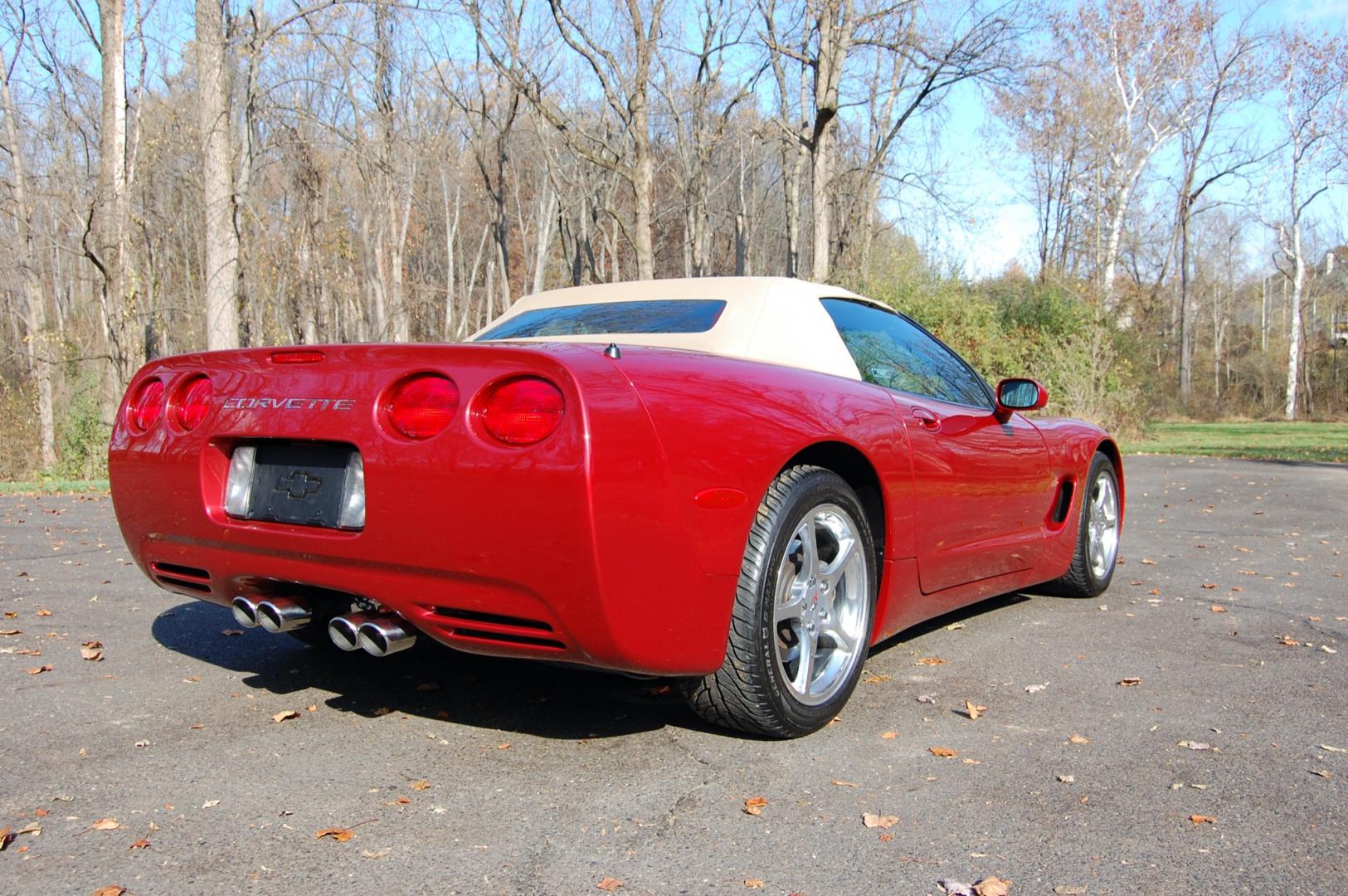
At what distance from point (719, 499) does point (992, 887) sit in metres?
1.07

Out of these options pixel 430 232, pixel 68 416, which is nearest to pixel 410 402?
pixel 68 416

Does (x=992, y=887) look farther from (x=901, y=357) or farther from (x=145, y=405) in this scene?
(x=145, y=405)

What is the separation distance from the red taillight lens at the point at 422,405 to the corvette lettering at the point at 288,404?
12cm

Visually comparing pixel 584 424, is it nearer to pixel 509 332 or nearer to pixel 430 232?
pixel 509 332

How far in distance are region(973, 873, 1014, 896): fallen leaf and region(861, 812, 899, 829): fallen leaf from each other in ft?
1.01

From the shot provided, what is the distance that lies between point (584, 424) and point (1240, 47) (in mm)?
40301

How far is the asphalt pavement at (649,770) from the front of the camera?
2180 mm

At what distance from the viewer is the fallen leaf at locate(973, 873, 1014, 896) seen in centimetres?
210

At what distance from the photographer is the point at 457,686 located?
3.51 meters

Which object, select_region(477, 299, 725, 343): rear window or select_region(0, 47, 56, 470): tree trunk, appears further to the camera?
select_region(0, 47, 56, 470): tree trunk

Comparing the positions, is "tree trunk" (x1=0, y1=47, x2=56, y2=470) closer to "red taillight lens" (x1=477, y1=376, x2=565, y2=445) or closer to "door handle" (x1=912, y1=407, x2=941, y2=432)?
"door handle" (x1=912, y1=407, x2=941, y2=432)

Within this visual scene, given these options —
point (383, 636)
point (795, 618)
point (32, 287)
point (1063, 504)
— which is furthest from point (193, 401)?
point (32, 287)

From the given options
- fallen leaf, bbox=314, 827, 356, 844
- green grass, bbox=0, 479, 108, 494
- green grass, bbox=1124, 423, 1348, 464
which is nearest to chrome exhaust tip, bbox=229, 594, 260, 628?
fallen leaf, bbox=314, 827, 356, 844

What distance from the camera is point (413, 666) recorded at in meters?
3.76
